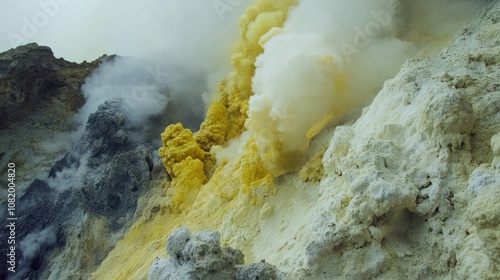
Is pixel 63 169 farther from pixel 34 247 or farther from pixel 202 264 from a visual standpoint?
pixel 202 264

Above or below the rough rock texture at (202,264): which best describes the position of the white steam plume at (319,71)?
above

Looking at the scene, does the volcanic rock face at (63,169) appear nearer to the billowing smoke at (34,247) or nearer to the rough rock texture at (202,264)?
the billowing smoke at (34,247)

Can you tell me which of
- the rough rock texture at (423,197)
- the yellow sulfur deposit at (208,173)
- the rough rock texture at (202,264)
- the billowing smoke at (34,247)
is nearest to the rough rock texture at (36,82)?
the billowing smoke at (34,247)

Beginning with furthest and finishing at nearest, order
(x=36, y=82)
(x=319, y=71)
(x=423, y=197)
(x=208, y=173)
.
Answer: (x=36, y=82)
(x=208, y=173)
(x=319, y=71)
(x=423, y=197)

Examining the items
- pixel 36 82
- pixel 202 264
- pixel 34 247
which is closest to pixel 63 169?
pixel 34 247

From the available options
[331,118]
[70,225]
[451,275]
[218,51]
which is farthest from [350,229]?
[218,51]

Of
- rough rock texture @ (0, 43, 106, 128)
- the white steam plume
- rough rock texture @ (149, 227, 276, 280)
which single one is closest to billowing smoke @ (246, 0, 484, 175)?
the white steam plume
